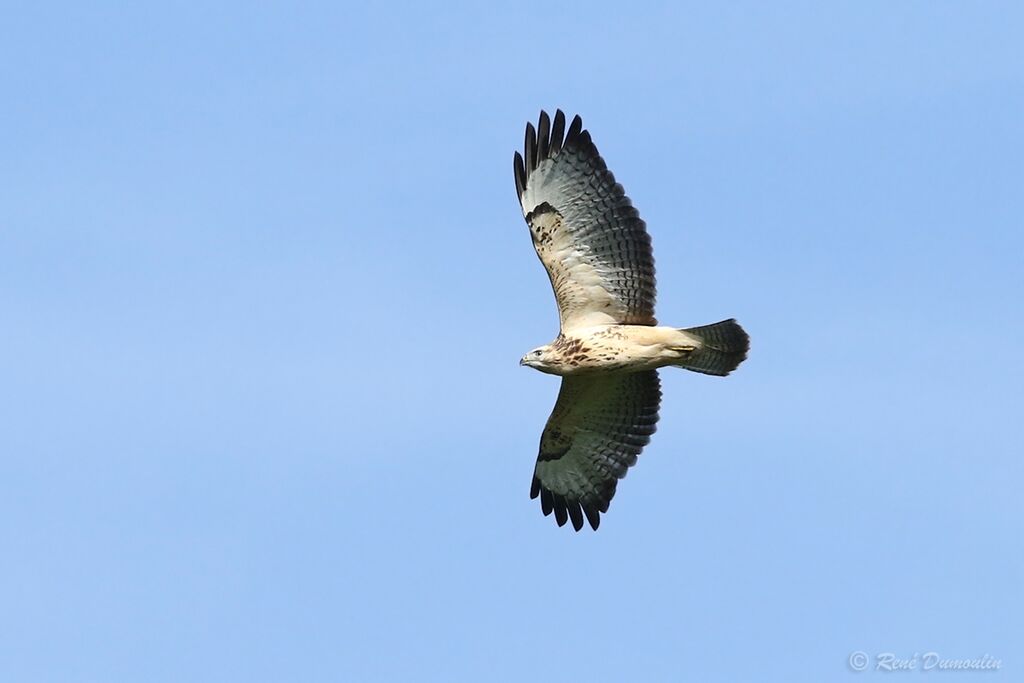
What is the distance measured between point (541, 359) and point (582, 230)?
122 cm

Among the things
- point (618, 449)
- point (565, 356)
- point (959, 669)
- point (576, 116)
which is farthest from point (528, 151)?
point (959, 669)

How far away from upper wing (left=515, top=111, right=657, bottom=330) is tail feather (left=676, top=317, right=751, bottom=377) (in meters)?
0.50

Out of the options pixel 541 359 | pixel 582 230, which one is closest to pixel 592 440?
pixel 541 359

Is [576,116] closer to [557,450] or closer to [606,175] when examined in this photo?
[606,175]

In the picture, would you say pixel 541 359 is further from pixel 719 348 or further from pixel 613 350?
pixel 719 348

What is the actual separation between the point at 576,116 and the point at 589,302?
169 centimetres

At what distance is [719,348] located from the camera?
56.7 feet

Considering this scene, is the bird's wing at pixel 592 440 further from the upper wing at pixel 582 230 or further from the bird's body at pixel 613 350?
the upper wing at pixel 582 230

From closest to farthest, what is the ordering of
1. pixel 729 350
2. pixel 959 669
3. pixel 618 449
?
pixel 959 669
pixel 729 350
pixel 618 449

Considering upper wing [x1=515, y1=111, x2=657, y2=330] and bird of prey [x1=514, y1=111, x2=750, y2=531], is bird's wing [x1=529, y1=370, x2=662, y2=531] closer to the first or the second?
A: bird of prey [x1=514, y1=111, x2=750, y2=531]

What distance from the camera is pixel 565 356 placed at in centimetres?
1739

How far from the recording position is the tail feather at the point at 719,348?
17203mm

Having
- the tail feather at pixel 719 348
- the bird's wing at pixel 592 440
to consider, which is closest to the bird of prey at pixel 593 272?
the tail feather at pixel 719 348

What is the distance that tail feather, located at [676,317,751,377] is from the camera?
1720 cm
